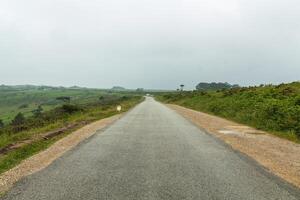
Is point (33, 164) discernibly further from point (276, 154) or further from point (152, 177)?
point (276, 154)

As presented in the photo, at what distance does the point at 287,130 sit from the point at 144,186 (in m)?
15.4

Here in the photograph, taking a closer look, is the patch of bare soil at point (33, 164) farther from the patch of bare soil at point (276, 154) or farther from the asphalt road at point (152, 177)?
the patch of bare soil at point (276, 154)

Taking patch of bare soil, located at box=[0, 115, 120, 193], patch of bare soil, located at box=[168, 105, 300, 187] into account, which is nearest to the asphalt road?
patch of bare soil, located at box=[0, 115, 120, 193]

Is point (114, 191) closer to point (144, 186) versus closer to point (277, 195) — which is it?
point (144, 186)

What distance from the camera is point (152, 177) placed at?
8695mm

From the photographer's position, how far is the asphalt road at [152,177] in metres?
7.25

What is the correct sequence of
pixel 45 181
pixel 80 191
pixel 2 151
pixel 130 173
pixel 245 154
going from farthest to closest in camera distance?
pixel 2 151 < pixel 245 154 < pixel 130 173 < pixel 45 181 < pixel 80 191

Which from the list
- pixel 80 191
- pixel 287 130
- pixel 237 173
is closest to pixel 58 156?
pixel 80 191

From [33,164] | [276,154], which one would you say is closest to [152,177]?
[33,164]

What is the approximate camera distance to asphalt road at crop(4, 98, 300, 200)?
7254 mm

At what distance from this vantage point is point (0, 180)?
8547 millimetres

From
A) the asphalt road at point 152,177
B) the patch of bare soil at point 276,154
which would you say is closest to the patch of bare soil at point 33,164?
the asphalt road at point 152,177

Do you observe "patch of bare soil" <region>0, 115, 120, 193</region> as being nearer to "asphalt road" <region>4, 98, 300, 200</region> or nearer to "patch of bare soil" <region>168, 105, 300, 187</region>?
"asphalt road" <region>4, 98, 300, 200</region>

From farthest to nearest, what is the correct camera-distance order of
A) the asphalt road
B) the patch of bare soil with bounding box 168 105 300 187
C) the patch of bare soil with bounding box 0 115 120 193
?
the patch of bare soil with bounding box 168 105 300 187
the patch of bare soil with bounding box 0 115 120 193
the asphalt road
